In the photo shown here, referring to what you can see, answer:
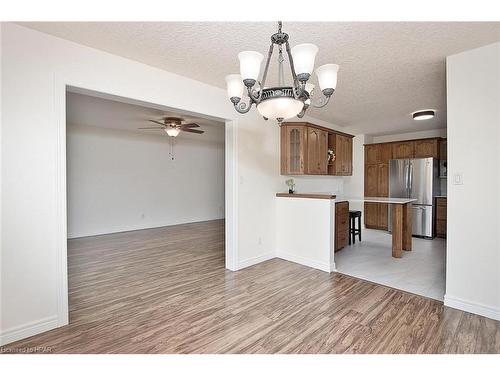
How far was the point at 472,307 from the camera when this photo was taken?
224 cm

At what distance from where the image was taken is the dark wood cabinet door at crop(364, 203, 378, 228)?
236 inches

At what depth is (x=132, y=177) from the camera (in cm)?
623

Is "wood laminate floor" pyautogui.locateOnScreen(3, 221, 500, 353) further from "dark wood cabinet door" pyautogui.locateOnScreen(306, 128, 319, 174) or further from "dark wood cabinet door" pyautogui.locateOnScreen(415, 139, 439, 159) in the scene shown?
"dark wood cabinet door" pyautogui.locateOnScreen(415, 139, 439, 159)

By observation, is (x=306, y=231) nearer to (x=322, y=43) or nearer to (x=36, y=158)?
(x=322, y=43)

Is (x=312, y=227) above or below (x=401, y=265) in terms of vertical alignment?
above

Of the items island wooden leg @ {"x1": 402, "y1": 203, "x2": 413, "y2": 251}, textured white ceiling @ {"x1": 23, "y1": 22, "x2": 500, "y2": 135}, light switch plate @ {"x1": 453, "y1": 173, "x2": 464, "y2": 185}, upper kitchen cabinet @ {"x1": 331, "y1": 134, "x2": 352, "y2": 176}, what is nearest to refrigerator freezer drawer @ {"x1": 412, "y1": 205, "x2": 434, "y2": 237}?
island wooden leg @ {"x1": 402, "y1": 203, "x2": 413, "y2": 251}

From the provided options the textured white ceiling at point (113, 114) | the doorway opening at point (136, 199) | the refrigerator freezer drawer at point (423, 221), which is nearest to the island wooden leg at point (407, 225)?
the refrigerator freezer drawer at point (423, 221)

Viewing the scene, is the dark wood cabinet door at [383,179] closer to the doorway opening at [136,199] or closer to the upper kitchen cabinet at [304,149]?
the upper kitchen cabinet at [304,149]

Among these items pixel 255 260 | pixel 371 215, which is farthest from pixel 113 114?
pixel 371 215

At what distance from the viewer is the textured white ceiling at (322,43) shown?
1.89 metres

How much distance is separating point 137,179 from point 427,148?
22.5 ft

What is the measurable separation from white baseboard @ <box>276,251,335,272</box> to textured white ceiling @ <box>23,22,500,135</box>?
236cm

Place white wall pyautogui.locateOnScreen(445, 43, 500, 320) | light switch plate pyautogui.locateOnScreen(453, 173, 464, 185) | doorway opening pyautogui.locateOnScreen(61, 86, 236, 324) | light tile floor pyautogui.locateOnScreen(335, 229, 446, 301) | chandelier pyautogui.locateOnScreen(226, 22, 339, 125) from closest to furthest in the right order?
chandelier pyautogui.locateOnScreen(226, 22, 339, 125) → white wall pyautogui.locateOnScreen(445, 43, 500, 320) → light switch plate pyautogui.locateOnScreen(453, 173, 464, 185) → light tile floor pyautogui.locateOnScreen(335, 229, 446, 301) → doorway opening pyautogui.locateOnScreen(61, 86, 236, 324)
